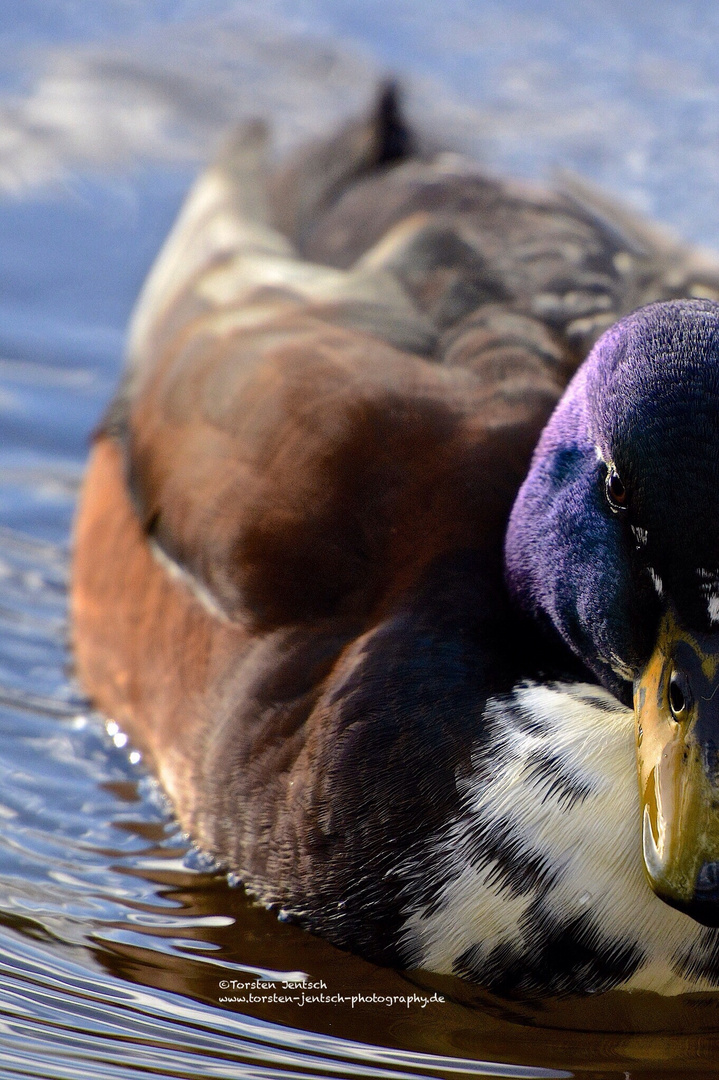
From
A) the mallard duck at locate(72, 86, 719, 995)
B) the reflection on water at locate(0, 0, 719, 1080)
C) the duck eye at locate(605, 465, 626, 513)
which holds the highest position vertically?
the duck eye at locate(605, 465, 626, 513)

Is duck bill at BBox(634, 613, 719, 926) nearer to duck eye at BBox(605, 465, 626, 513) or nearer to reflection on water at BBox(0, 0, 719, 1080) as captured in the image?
duck eye at BBox(605, 465, 626, 513)

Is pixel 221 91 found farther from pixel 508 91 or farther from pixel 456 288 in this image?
pixel 456 288

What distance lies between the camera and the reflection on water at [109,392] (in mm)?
3582

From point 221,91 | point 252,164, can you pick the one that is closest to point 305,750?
point 252,164

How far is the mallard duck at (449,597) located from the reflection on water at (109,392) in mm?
135

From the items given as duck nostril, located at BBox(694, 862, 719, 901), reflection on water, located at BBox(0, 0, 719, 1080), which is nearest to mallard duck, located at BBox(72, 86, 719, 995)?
duck nostril, located at BBox(694, 862, 719, 901)

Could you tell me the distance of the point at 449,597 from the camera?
149 inches

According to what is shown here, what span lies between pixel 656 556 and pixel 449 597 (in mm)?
695

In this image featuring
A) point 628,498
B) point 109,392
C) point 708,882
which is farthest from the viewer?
point 109,392

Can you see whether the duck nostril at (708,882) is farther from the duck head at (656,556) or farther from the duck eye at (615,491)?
the duck eye at (615,491)

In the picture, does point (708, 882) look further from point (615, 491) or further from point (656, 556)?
point (615, 491)

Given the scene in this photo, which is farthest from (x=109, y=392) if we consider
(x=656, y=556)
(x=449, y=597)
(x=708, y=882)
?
(x=708, y=882)

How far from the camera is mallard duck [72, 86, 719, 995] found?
3268 millimetres

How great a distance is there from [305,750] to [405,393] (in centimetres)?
97
